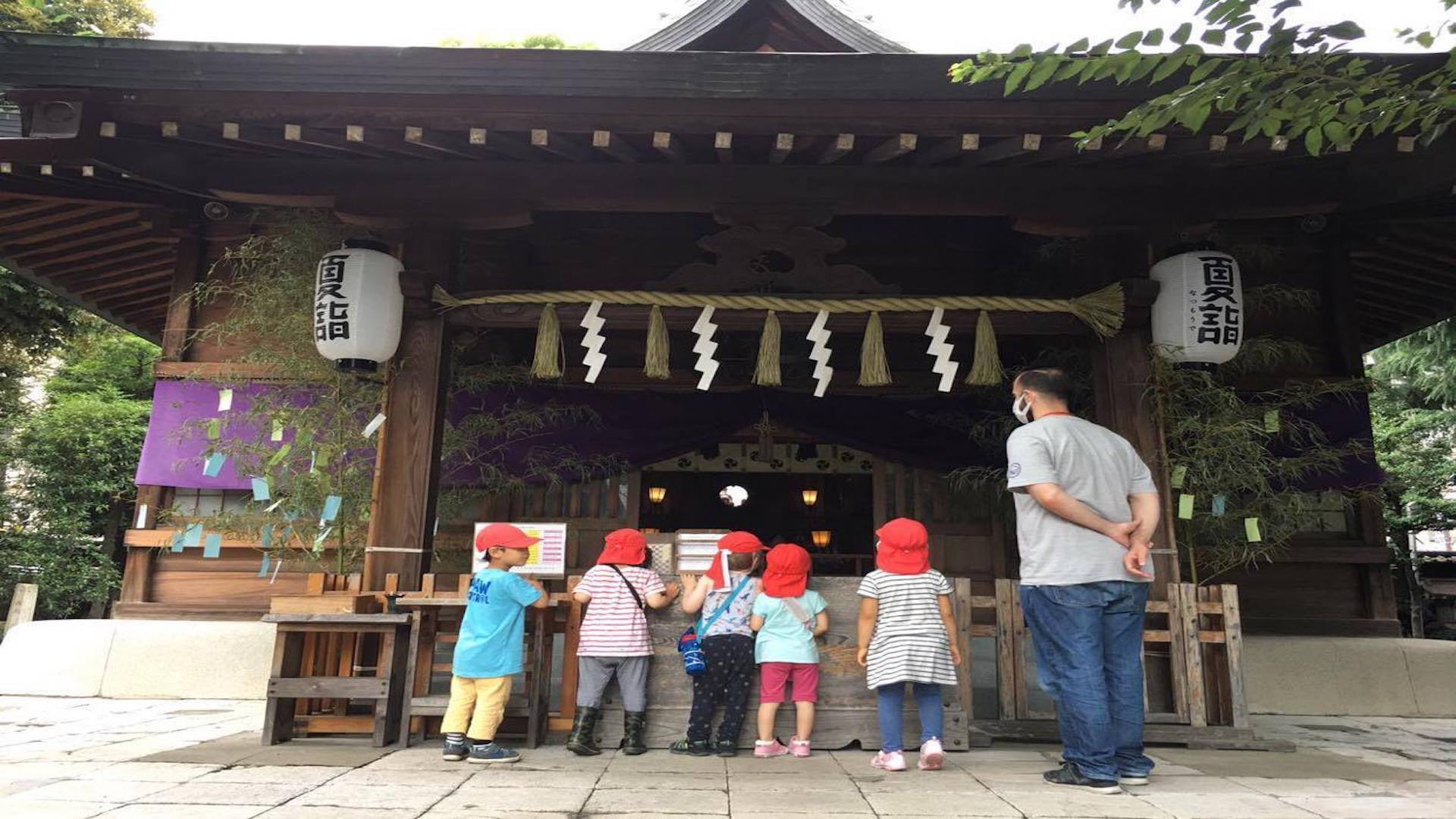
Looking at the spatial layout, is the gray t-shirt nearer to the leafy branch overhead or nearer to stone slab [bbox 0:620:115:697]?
the leafy branch overhead

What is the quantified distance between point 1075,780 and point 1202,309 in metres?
3.29

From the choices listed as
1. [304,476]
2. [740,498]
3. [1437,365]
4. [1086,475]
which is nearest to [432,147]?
[304,476]

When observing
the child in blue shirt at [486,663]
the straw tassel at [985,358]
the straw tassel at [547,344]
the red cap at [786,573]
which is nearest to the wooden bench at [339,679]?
the child in blue shirt at [486,663]

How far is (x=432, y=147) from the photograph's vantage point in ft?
16.4

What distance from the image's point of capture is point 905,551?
13.5 ft

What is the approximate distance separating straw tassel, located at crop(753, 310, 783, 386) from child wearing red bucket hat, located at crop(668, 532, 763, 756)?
1.46 metres

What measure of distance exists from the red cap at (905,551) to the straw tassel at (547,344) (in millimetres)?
2551

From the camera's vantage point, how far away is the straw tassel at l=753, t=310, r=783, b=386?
18.3ft

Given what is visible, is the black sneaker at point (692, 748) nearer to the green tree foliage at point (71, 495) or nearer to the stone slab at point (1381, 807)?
the stone slab at point (1381, 807)

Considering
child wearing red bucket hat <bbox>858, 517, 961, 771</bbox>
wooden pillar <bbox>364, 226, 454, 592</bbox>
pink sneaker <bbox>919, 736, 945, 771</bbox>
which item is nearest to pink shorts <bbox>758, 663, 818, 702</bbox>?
child wearing red bucket hat <bbox>858, 517, 961, 771</bbox>

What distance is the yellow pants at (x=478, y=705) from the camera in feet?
13.2

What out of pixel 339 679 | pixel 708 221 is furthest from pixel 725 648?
pixel 708 221

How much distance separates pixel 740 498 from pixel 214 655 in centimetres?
811

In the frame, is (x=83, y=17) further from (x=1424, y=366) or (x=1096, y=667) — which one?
(x=1424, y=366)
